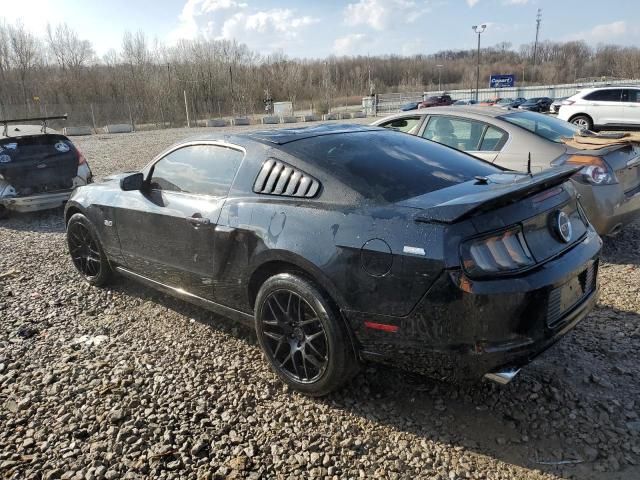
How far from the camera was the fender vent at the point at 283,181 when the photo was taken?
2.87m

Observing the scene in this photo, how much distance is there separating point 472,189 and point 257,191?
1.31 metres

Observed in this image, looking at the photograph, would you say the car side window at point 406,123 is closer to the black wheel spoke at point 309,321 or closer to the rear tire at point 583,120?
the black wheel spoke at point 309,321

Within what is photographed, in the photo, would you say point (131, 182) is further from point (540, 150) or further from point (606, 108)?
point (606, 108)

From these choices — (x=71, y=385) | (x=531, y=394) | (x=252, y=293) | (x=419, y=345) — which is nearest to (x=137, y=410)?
(x=71, y=385)

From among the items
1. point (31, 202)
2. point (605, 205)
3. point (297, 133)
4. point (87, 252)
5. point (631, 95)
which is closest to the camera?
point (297, 133)

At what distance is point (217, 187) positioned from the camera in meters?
3.40

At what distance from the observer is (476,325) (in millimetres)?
2244

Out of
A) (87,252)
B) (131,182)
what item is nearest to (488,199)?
(131,182)

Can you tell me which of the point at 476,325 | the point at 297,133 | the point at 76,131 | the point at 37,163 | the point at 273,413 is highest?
the point at 297,133

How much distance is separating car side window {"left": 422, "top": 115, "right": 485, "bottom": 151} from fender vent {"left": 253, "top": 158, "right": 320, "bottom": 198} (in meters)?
2.90

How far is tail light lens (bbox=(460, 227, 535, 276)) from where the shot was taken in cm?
223

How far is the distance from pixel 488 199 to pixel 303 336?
1287 millimetres

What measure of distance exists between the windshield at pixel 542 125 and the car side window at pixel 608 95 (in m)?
14.3

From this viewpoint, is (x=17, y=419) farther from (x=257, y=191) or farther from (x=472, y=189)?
(x=472, y=189)
